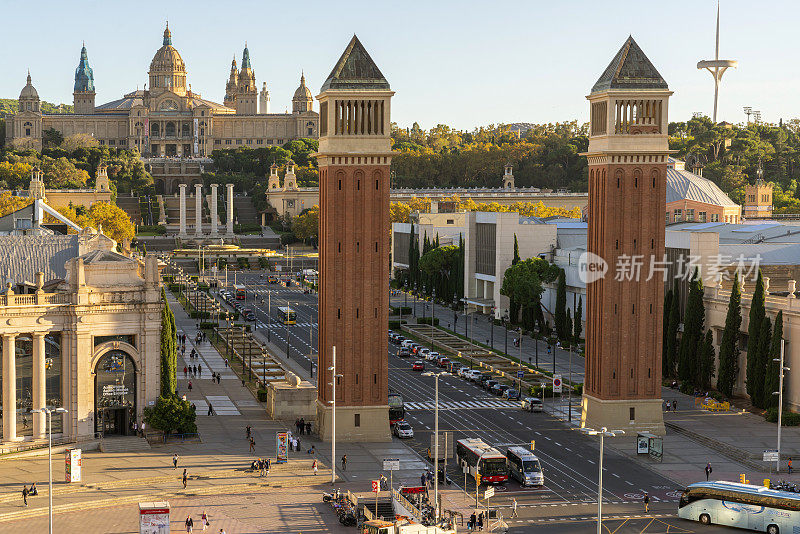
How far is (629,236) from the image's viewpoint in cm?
8150

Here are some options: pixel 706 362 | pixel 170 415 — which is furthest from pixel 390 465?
pixel 706 362

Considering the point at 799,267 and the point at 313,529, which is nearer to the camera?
the point at 313,529

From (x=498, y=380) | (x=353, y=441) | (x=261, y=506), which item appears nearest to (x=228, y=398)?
(x=353, y=441)

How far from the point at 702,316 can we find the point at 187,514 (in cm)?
5205

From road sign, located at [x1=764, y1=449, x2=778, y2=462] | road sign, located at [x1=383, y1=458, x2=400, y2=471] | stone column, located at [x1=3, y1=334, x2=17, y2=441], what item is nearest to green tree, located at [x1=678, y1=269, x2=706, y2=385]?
road sign, located at [x1=764, y1=449, x2=778, y2=462]

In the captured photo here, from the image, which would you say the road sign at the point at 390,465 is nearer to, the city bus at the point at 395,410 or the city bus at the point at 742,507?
the city bus at the point at 742,507

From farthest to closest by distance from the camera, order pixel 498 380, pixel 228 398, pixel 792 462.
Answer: pixel 498 380 → pixel 228 398 → pixel 792 462

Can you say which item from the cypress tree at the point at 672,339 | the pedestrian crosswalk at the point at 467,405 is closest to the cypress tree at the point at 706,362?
the cypress tree at the point at 672,339

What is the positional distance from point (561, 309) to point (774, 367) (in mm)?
41519

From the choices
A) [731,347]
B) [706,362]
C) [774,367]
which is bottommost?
[706,362]

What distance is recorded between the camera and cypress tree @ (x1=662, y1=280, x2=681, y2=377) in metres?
99.7

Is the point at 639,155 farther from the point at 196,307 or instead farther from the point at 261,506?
the point at 196,307

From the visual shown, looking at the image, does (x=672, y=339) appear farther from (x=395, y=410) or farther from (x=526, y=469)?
(x=526, y=469)

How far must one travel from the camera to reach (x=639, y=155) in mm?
80938
